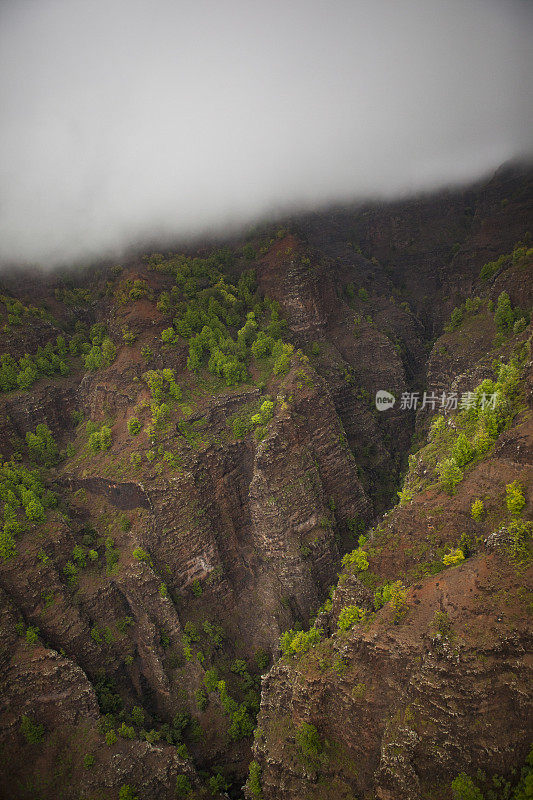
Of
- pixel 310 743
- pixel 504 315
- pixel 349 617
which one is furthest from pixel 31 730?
pixel 504 315

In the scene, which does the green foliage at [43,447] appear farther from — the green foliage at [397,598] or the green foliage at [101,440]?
the green foliage at [397,598]

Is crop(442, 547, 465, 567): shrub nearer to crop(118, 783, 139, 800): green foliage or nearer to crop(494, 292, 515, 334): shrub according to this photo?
crop(118, 783, 139, 800): green foliage

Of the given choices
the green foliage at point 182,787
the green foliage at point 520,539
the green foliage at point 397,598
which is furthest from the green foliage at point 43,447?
the green foliage at point 520,539

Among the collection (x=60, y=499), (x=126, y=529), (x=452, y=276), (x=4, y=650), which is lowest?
(x=4, y=650)

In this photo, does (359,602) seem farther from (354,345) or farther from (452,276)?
(452,276)

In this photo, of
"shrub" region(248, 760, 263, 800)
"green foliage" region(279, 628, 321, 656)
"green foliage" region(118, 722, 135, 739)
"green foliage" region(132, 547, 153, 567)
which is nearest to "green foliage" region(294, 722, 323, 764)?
"green foliage" region(279, 628, 321, 656)

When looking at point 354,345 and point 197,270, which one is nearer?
point 197,270

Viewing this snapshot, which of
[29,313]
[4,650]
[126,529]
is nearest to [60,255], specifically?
[29,313]
